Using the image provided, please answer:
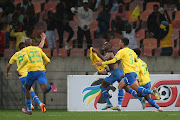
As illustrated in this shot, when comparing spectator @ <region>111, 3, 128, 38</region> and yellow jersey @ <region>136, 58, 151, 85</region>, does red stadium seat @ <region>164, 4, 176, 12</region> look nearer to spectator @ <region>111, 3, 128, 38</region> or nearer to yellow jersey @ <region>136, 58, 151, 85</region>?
spectator @ <region>111, 3, 128, 38</region>

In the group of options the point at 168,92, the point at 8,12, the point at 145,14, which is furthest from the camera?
the point at 8,12

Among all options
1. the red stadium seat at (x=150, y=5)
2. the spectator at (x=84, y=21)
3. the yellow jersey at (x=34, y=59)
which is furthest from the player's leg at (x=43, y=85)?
the red stadium seat at (x=150, y=5)

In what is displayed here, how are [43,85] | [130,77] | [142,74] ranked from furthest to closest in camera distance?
[142,74] < [130,77] < [43,85]

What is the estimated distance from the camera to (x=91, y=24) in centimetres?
1684

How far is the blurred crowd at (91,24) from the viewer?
52.6ft

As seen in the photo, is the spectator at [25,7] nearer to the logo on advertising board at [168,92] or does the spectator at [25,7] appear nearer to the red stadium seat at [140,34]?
the red stadium seat at [140,34]

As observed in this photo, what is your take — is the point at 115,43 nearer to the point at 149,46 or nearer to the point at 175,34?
the point at 149,46

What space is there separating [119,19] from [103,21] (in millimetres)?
574

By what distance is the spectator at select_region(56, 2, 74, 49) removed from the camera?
54.6 ft

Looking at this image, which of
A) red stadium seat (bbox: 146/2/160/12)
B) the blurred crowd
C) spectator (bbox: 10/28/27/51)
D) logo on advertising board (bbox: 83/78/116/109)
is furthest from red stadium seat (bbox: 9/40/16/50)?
red stadium seat (bbox: 146/2/160/12)

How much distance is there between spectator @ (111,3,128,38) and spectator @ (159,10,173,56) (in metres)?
1.41

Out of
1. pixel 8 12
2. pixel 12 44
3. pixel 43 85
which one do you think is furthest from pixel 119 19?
pixel 43 85

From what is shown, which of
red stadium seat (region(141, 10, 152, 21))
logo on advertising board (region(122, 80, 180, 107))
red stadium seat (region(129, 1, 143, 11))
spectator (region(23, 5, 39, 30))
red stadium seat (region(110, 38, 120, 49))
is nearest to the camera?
logo on advertising board (region(122, 80, 180, 107))

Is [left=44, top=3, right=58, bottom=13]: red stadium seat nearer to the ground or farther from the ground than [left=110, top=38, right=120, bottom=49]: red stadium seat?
farther from the ground
